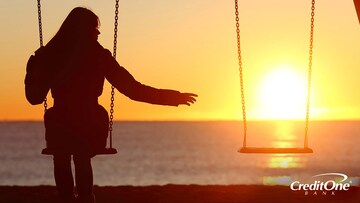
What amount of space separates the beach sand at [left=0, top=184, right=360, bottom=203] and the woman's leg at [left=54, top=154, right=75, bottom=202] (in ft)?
13.9

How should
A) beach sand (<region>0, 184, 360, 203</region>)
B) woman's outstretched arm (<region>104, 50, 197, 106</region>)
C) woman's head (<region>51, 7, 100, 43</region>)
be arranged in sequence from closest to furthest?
woman's head (<region>51, 7, 100, 43</region>), woman's outstretched arm (<region>104, 50, 197, 106</region>), beach sand (<region>0, 184, 360, 203</region>)

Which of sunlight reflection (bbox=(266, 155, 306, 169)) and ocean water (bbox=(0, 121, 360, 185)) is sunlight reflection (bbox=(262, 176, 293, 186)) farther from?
sunlight reflection (bbox=(266, 155, 306, 169))

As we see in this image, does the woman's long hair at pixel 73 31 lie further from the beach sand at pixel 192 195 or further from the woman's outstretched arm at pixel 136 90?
the beach sand at pixel 192 195

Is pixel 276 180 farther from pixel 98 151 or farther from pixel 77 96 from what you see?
pixel 77 96

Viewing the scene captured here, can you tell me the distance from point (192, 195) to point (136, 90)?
15.8 ft

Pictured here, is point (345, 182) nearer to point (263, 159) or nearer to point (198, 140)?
point (263, 159)

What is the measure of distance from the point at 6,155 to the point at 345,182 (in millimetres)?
124401

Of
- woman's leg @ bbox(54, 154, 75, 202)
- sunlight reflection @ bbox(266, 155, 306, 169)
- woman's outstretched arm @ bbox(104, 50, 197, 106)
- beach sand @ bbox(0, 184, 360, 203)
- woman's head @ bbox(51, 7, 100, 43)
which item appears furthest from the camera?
sunlight reflection @ bbox(266, 155, 306, 169)

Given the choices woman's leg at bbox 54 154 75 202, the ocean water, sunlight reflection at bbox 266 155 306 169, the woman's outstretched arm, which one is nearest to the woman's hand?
the woman's outstretched arm

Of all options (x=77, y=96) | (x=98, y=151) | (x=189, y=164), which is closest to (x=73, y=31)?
(x=77, y=96)

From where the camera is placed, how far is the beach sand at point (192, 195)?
1366 centimetres

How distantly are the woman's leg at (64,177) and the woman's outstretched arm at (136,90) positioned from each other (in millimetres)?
893

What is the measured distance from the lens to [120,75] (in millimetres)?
9477

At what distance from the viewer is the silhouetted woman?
9.20 metres
